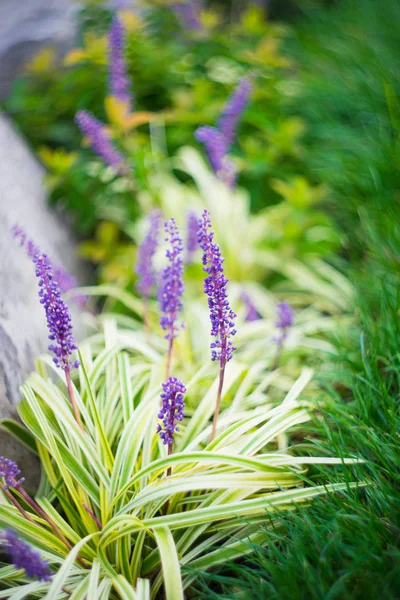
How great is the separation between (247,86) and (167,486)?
2.09 metres

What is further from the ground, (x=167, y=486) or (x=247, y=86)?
(x=247, y=86)

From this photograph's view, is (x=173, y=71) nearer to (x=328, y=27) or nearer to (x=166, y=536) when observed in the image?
(x=328, y=27)

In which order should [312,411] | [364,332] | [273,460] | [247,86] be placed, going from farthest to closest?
[247,86] → [364,332] → [312,411] → [273,460]

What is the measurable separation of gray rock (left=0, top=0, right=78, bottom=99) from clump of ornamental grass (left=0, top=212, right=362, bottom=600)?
115 inches

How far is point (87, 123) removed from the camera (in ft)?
7.82

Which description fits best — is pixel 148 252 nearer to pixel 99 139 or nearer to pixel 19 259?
pixel 19 259

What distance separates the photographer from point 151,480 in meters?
1.58

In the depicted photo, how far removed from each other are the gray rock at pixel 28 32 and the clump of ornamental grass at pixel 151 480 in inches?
115

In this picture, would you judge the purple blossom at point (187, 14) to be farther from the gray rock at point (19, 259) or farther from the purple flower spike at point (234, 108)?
the gray rock at point (19, 259)

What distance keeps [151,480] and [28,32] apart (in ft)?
12.1

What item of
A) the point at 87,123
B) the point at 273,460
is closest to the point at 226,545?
the point at 273,460

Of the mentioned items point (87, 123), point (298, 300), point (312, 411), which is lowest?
point (298, 300)

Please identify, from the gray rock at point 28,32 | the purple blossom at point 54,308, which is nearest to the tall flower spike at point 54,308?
the purple blossom at point 54,308

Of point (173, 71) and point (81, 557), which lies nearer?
point (81, 557)
